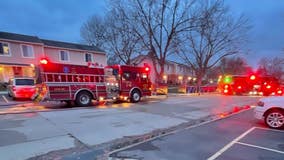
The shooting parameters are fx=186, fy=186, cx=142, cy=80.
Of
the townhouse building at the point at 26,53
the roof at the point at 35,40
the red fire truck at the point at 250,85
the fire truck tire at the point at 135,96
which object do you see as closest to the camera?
the fire truck tire at the point at 135,96

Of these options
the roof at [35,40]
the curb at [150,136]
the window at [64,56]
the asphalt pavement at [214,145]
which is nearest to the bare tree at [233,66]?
the roof at [35,40]

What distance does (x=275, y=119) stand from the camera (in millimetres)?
6664

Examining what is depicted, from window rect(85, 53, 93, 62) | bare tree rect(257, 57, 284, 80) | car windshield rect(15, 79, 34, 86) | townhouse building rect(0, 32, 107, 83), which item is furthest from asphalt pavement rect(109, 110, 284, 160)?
bare tree rect(257, 57, 284, 80)

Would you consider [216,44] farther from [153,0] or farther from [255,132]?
[255,132]

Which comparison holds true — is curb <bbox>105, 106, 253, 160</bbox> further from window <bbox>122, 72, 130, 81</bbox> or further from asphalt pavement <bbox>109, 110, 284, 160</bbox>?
window <bbox>122, 72, 130, 81</bbox>

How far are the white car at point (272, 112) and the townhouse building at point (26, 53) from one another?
1583cm

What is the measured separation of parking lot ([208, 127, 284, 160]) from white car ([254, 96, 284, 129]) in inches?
19.8

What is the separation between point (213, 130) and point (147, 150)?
9.77 ft

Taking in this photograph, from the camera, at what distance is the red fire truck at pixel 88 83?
10406 millimetres

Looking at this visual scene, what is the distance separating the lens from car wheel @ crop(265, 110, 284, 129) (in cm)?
656

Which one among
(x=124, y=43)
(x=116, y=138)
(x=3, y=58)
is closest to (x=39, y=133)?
(x=116, y=138)

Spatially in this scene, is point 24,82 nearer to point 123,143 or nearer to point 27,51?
point 27,51

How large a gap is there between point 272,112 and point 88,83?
962 cm

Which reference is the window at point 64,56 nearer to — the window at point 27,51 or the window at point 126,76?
the window at point 27,51
